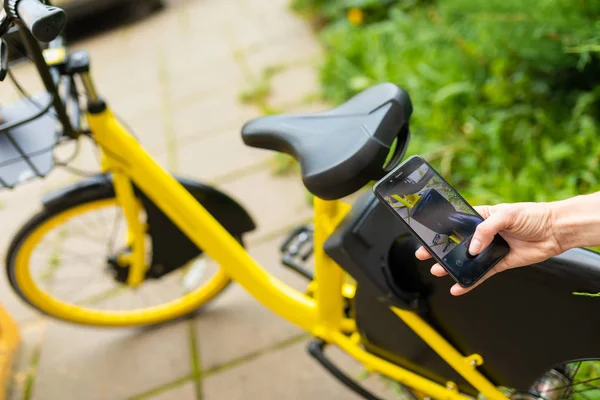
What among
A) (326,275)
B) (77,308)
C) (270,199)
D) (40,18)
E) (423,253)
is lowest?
(270,199)

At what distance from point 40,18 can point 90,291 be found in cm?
180

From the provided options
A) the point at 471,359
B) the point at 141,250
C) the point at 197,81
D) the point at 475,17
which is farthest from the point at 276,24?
the point at 471,359

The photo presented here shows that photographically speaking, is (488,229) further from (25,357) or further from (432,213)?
(25,357)

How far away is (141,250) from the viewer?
6.60ft

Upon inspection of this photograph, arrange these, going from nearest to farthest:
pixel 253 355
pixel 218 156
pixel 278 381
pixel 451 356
Result: pixel 451 356, pixel 278 381, pixel 253 355, pixel 218 156

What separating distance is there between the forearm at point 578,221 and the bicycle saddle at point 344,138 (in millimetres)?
398

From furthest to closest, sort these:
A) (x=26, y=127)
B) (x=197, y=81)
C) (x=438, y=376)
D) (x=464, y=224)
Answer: (x=197, y=81) < (x=26, y=127) < (x=438, y=376) < (x=464, y=224)

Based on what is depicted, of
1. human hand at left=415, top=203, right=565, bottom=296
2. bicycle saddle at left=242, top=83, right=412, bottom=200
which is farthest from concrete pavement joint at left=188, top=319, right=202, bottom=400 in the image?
human hand at left=415, top=203, right=565, bottom=296

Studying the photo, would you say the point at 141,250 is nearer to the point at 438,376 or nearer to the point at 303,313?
the point at 303,313

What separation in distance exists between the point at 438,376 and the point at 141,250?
44.7 inches

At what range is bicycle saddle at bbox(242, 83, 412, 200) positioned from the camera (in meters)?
1.25

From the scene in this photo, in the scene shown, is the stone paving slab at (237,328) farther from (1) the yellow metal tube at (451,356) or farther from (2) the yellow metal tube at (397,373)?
(1) the yellow metal tube at (451,356)

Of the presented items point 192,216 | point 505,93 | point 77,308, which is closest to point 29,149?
point 192,216

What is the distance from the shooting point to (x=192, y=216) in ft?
5.68
